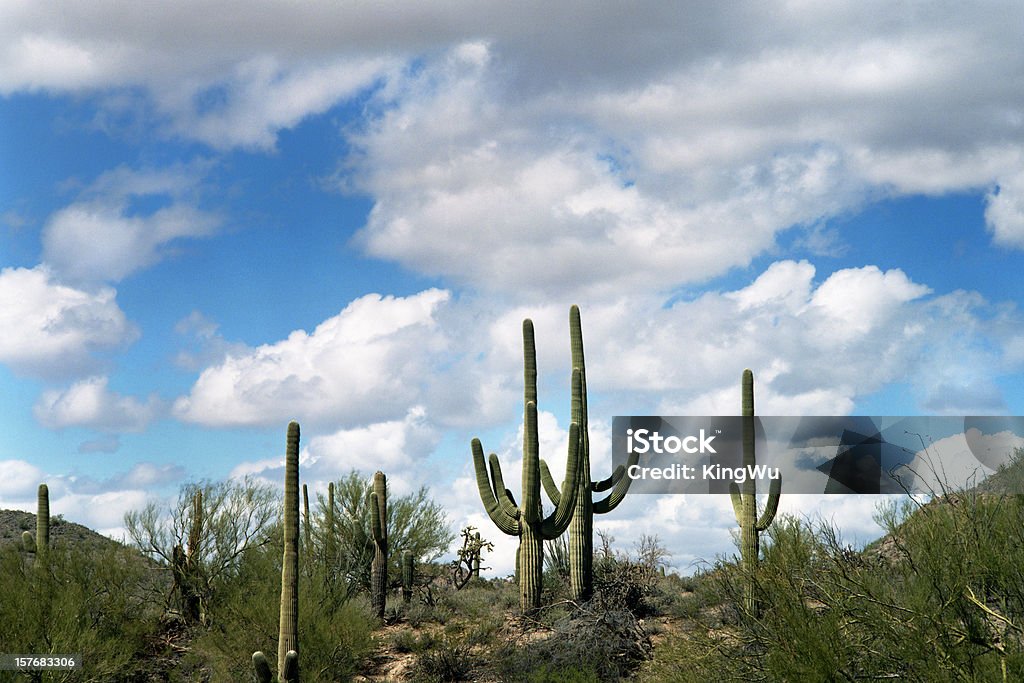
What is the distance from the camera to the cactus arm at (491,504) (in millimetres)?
24578

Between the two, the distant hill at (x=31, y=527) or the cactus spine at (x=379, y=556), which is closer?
the cactus spine at (x=379, y=556)

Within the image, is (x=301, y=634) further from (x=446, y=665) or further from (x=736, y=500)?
(x=736, y=500)

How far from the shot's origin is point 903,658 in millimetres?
12703

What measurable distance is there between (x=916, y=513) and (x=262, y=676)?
1225 cm

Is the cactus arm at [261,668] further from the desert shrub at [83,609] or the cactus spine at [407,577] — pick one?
the cactus spine at [407,577]

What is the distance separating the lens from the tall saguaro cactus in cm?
2425

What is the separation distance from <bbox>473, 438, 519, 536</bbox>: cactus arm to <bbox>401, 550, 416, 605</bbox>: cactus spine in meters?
5.71

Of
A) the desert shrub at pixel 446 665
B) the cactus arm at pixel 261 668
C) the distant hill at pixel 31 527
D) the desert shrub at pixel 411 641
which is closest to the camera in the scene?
the cactus arm at pixel 261 668

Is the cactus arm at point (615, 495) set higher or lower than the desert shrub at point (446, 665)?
higher

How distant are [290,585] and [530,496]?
592 centimetres

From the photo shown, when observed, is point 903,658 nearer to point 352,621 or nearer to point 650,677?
point 650,677

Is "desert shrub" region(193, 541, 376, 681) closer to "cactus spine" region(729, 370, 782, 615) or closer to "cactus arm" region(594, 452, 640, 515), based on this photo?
"cactus arm" region(594, 452, 640, 515)

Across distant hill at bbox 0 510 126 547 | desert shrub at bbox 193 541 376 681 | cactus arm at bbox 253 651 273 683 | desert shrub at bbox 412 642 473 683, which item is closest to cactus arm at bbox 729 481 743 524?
desert shrub at bbox 412 642 473 683

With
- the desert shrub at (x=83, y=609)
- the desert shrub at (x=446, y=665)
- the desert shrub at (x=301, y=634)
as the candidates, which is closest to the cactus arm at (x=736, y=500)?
the desert shrub at (x=446, y=665)
